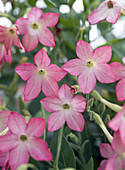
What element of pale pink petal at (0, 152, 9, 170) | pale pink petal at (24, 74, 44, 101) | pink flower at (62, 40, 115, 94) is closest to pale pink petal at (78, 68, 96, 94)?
pink flower at (62, 40, 115, 94)

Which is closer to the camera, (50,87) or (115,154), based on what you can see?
(115,154)

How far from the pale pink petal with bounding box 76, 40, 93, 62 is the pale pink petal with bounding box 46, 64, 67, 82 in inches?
2.2

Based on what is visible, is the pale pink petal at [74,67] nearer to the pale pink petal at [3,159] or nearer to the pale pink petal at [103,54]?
the pale pink petal at [103,54]

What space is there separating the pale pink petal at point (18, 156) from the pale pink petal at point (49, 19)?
305mm

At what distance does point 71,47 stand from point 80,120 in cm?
40

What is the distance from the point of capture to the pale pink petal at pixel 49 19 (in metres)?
0.61

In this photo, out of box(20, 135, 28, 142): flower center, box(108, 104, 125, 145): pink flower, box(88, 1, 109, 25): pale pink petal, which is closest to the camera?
box(108, 104, 125, 145): pink flower

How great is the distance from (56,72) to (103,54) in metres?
0.11

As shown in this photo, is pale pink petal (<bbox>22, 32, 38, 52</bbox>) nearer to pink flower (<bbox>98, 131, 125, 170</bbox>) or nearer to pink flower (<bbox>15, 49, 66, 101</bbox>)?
pink flower (<bbox>15, 49, 66, 101</bbox>)

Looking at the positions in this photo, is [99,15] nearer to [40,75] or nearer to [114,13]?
[114,13]

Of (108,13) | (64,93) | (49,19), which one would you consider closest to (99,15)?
(108,13)

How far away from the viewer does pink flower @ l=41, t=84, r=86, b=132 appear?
1.73ft

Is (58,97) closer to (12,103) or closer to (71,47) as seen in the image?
(71,47)

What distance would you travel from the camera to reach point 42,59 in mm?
559
